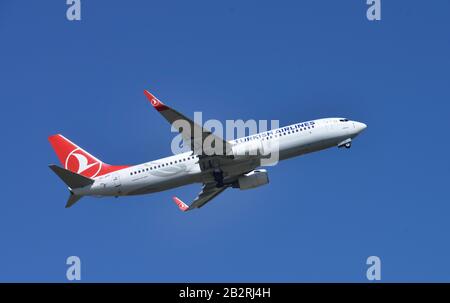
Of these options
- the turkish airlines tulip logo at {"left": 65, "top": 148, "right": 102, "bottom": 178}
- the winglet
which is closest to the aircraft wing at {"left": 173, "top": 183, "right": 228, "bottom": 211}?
the winglet

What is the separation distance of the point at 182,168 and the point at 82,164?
1038cm

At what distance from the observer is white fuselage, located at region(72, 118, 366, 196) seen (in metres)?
64.2

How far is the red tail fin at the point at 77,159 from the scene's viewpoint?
66562 millimetres

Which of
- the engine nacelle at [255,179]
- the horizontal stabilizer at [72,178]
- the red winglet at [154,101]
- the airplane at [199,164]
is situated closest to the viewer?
the red winglet at [154,101]

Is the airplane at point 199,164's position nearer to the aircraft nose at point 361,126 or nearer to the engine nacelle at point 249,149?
the engine nacelle at point 249,149

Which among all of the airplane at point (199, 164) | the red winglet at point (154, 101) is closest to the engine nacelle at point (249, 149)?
the airplane at point (199, 164)

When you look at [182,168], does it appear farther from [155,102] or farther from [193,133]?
[155,102]

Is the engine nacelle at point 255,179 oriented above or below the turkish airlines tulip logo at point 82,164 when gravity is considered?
below

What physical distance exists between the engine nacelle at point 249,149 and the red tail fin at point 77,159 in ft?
35.9

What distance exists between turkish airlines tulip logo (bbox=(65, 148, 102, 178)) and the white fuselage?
6.21ft

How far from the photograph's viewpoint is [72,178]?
6309 cm

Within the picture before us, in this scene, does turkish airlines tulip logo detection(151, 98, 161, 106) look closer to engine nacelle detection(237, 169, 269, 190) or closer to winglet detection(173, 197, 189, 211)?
engine nacelle detection(237, 169, 269, 190)

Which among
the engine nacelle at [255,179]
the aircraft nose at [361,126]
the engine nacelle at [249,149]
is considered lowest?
the engine nacelle at [255,179]

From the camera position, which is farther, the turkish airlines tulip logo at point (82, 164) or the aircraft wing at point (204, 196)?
the aircraft wing at point (204, 196)
